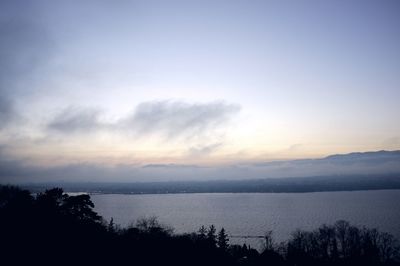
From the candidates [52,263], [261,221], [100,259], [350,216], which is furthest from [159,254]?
[350,216]

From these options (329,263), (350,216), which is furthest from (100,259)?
(350,216)

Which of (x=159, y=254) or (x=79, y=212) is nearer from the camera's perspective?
(x=79, y=212)

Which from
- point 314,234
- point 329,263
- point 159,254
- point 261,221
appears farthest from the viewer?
point 261,221

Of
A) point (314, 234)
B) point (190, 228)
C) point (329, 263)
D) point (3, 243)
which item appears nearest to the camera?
point (3, 243)

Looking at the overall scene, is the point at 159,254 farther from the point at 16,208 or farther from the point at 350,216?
the point at 350,216

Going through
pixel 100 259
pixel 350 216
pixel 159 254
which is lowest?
pixel 350 216

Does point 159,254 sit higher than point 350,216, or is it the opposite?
point 159,254

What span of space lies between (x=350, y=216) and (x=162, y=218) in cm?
4171

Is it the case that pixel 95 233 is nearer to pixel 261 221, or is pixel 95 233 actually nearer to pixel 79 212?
pixel 79 212

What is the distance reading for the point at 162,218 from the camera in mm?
72812

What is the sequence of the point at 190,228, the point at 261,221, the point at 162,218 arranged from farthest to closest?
the point at 162,218 < the point at 261,221 < the point at 190,228

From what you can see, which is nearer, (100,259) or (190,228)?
(100,259)

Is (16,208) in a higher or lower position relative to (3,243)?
higher

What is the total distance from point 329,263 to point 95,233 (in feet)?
74.2
